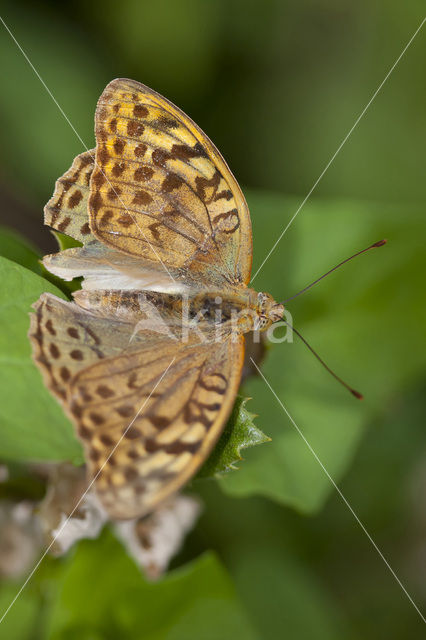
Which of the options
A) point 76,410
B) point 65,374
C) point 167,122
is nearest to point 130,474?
point 76,410

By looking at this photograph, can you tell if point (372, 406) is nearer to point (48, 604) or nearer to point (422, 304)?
point (422, 304)

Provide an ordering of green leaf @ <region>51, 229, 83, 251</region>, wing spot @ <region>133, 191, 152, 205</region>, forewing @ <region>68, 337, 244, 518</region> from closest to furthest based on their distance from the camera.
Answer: forewing @ <region>68, 337, 244, 518</region>
green leaf @ <region>51, 229, 83, 251</region>
wing spot @ <region>133, 191, 152, 205</region>

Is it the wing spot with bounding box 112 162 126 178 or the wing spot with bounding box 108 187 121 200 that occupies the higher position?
the wing spot with bounding box 112 162 126 178

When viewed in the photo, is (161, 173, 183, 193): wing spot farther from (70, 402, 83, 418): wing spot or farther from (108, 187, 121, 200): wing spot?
(70, 402, 83, 418): wing spot

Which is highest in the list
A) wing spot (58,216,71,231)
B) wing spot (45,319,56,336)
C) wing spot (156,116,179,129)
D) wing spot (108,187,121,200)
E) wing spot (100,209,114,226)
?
wing spot (156,116,179,129)

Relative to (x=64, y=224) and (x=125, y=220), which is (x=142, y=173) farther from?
(x=64, y=224)

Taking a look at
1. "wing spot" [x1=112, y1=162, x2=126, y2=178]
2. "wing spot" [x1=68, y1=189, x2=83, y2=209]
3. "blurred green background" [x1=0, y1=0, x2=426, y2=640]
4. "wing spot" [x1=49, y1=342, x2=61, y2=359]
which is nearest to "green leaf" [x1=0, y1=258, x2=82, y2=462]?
"blurred green background" [x1=0, y1=0, x2=426, y2=640]
